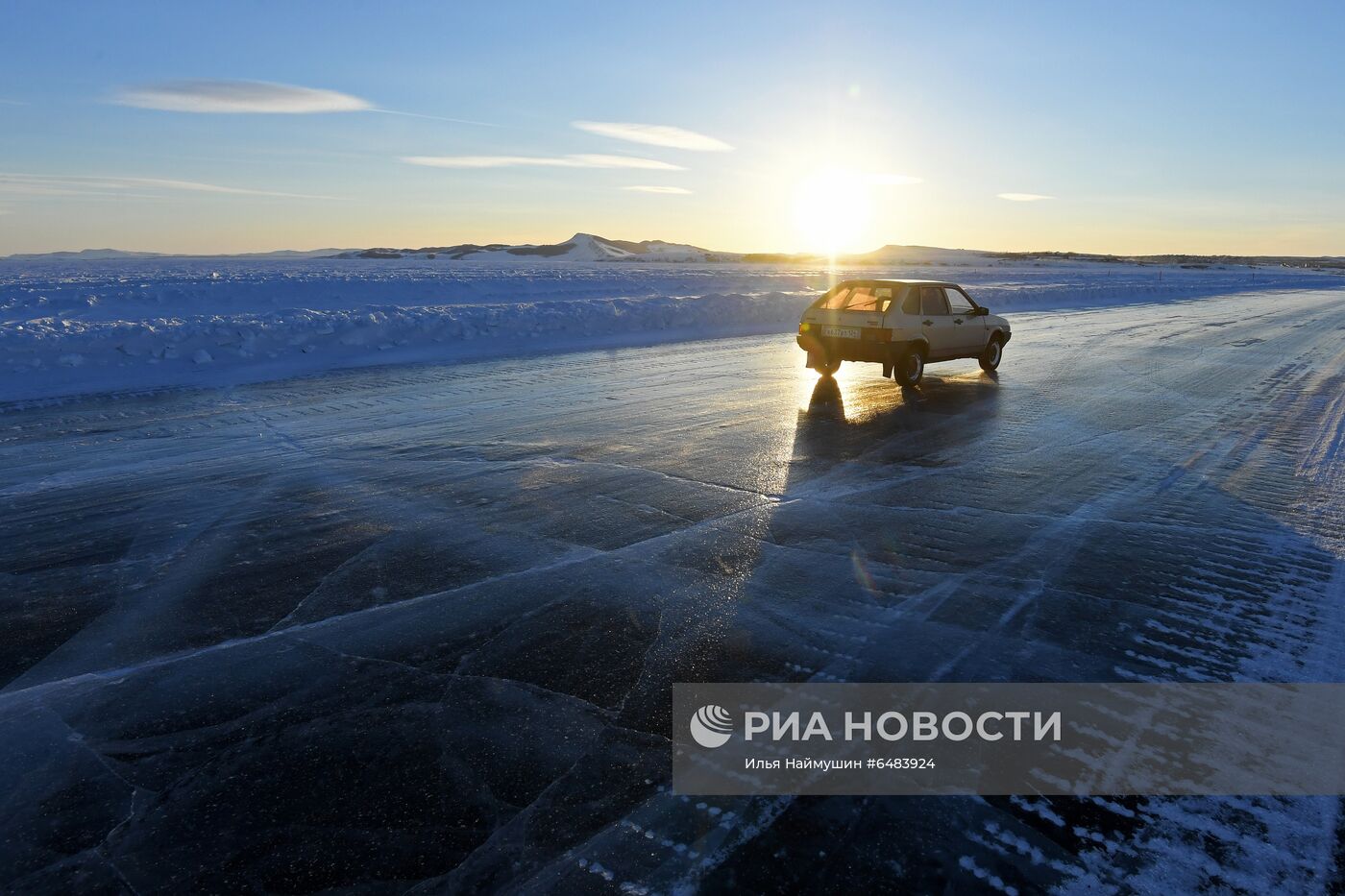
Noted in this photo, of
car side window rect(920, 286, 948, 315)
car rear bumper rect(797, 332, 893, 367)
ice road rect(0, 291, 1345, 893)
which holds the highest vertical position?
car side window rect(920, 286, 948, 315)

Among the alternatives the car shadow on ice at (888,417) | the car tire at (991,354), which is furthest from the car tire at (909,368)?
the car tire at (991,354)

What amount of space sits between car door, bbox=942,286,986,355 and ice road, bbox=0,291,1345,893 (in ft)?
12.6

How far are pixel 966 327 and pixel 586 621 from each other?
11.0 meters

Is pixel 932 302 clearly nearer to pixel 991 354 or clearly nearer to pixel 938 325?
pixel 938 325

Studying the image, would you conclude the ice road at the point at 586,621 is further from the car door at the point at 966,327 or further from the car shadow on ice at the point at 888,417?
Result: the car door at the point at 966,327

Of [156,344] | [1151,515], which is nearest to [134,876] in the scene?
[1151,515]

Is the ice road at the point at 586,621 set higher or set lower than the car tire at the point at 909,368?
lower

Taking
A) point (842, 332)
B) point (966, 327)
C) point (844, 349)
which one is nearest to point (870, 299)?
point (842, 332)

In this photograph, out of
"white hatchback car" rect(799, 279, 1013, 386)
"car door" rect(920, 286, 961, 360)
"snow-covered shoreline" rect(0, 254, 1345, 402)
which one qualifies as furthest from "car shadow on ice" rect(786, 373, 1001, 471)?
"snow-covered shoreline" rect(0, 254, 1345, 402)

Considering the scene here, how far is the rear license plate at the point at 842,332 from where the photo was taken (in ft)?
41.5

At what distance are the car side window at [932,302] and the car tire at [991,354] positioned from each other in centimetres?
144

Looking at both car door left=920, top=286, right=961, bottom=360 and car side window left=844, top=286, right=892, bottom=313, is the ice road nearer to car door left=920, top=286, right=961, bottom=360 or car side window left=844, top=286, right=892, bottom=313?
car side window left=844, top=286, right=892, bottom=313

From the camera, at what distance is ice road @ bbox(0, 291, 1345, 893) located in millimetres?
2881

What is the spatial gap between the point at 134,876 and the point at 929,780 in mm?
2817
